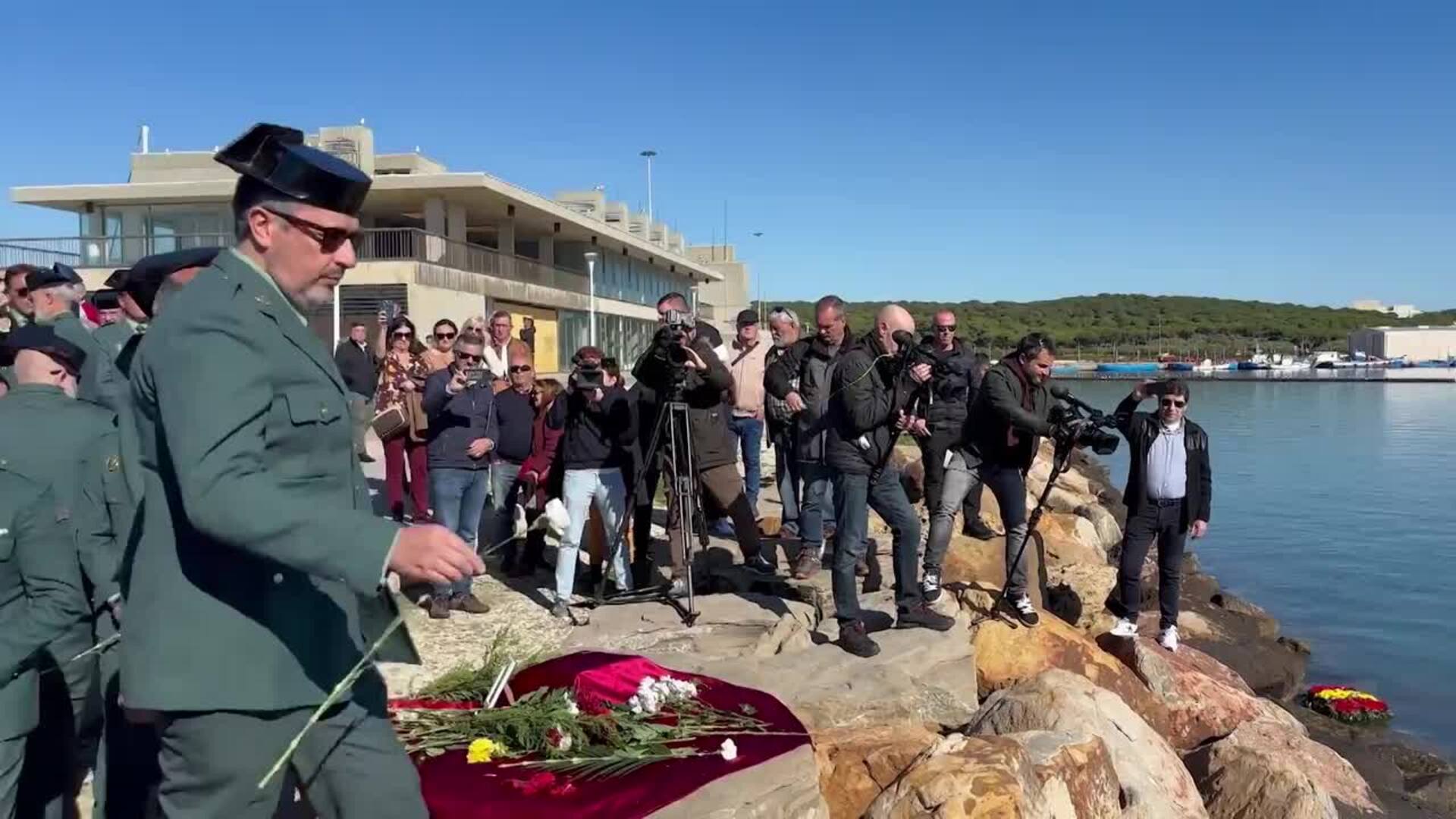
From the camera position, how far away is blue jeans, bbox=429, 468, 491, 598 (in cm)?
752

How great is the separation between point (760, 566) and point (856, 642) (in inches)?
89.8

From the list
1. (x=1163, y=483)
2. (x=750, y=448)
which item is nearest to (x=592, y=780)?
(x=1163, y=483)

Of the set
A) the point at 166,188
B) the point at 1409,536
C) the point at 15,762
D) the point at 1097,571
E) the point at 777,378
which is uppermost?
the point at 166,188

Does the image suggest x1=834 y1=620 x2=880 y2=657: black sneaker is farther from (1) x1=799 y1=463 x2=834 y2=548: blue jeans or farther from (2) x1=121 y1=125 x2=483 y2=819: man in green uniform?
(2) x1=121 y1=125 x2=483 y2=819: man in green uniform

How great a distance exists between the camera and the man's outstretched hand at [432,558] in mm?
2062

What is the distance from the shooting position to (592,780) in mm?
3748

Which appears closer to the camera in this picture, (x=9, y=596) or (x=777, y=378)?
(x=9, y=596)

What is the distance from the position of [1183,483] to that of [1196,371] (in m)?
105

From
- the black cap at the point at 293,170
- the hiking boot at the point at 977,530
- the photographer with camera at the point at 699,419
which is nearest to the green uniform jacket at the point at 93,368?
the black cap at the point at 293,170

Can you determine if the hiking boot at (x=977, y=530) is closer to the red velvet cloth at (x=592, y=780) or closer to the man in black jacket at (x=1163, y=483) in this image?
the man in black jacket at (x=1163, y=483)

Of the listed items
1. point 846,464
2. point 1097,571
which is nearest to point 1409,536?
point 1097,571

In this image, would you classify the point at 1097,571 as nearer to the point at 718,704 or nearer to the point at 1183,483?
the point at 1183,483

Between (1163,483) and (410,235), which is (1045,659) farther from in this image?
(410,235)

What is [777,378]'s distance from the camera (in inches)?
331
